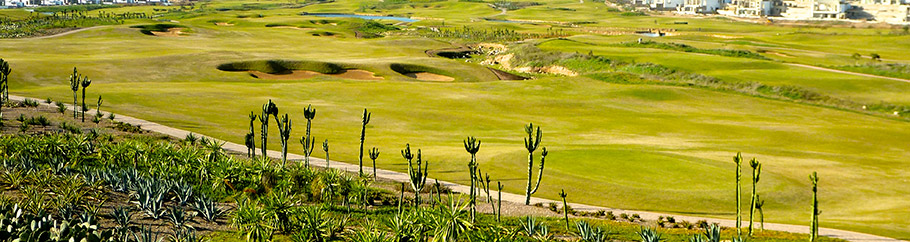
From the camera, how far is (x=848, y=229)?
3023 cm

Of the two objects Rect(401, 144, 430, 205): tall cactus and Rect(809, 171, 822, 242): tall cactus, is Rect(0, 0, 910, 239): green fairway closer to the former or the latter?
Rect(809, 171, 822, 242): tall cactus

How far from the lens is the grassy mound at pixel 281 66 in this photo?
91.5m

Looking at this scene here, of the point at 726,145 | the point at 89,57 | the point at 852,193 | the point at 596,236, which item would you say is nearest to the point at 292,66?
the point at 89,57

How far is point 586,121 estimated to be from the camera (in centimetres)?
6247

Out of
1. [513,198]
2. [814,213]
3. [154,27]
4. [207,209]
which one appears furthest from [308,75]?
[814,213]

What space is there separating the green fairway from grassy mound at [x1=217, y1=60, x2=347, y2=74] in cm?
213

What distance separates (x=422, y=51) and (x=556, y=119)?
69.8 metres

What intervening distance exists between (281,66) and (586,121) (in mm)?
44344

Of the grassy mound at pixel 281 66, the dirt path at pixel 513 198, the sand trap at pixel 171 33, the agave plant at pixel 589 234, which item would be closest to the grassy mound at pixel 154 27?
the sand trap at pixel 171 33

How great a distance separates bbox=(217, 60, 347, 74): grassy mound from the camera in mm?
91500

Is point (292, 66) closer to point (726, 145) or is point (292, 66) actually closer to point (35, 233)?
point (726, 145)

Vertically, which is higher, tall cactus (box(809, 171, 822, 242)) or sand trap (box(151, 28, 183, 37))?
sand trap (box(151, 28, 183, 37))

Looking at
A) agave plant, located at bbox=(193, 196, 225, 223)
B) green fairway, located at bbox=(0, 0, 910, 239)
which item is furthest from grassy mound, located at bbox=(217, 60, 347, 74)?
agave plant, located at bbox=(193, 196, 225, 223)

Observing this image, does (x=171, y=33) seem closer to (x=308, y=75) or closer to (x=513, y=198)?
(x=308, y=75)
